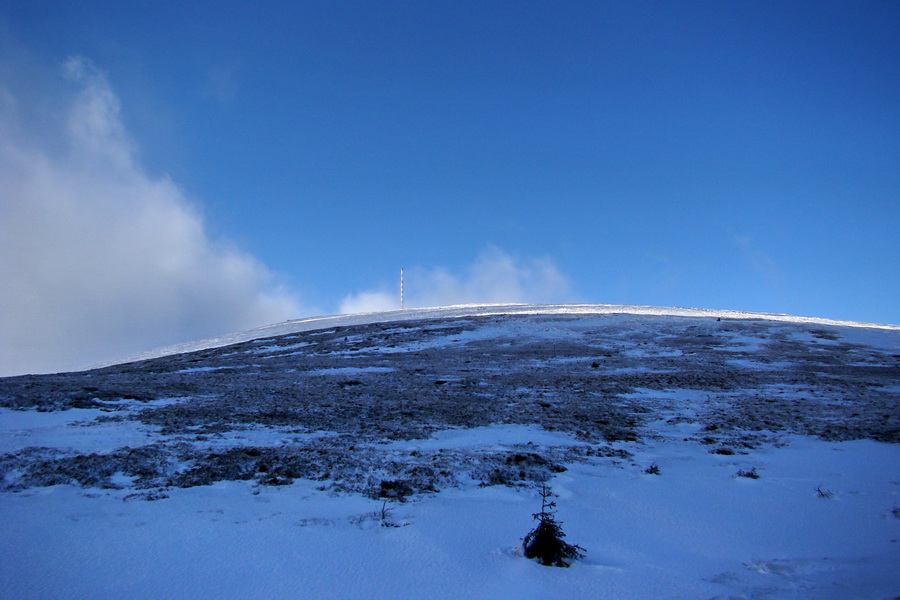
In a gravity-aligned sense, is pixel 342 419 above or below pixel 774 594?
above

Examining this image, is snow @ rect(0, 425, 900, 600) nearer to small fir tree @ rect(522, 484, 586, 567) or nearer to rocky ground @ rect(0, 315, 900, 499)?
small fir tree @ rect(522, 484, 586, 567)

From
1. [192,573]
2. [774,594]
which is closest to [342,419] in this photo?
[192,573]

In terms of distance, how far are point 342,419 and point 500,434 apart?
3040 mm

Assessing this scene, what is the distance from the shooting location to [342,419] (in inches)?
400

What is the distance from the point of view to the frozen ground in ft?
14.4

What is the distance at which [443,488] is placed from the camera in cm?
648

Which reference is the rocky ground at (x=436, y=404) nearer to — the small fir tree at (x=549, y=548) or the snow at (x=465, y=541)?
the snow at (x=465, y=541)

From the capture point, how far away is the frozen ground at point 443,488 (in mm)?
4387

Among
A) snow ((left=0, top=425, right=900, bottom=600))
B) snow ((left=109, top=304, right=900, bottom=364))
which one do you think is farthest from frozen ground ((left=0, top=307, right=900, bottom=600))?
snow ((left=109, top=304, right=900, bottom=364))

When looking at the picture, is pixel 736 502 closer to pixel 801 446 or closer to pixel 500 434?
pixel 801 446

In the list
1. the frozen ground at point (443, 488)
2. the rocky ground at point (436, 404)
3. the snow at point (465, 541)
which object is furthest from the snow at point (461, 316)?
the snow at point (465, 541)

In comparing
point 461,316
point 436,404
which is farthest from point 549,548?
point 461,316

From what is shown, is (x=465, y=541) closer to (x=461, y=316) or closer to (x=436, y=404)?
(x=436, y=404)

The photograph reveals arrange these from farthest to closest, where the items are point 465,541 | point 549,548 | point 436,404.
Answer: point 436,404 → point 465,541 → point 549,548
